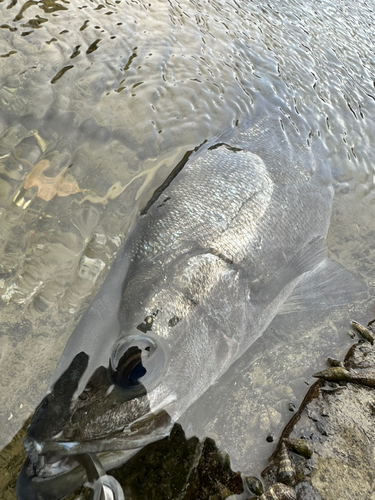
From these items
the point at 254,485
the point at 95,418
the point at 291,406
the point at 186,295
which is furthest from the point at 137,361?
the point at 291,406

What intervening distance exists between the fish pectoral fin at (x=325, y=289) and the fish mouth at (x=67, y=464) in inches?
74.5

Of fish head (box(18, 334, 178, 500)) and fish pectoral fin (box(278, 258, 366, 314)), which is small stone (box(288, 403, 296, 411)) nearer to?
fish pectoral fin (box(278, 258, 366, 314))

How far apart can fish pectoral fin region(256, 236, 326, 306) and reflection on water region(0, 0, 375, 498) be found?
1.11 ft

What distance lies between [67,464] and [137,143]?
298 centimetres

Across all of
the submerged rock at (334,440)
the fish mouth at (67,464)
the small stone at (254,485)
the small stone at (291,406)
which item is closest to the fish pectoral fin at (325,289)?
the submerged rock at (334,440)

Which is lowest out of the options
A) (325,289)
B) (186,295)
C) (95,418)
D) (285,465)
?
(285,465)

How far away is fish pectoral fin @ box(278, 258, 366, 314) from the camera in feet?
11.6

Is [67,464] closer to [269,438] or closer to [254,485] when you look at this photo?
[254,485]

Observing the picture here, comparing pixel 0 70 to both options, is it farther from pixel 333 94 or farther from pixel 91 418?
pixel 333 94

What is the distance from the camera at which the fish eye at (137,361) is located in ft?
7.26

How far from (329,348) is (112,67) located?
153 inches

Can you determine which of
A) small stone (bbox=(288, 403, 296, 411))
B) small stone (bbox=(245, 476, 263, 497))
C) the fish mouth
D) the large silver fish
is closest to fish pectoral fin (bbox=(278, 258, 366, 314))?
the large silver fish

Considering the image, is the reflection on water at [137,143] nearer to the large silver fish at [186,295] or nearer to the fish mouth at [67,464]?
the large silver fish at [186,295]

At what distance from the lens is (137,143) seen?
3.91m
